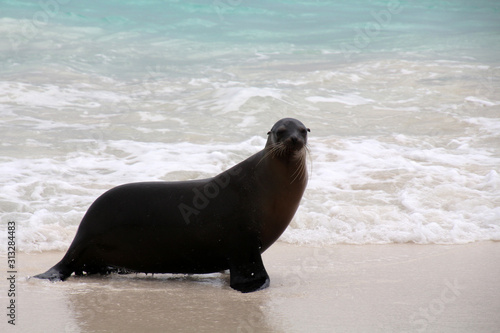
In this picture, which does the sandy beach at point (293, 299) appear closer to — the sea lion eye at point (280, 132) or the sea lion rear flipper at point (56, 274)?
the sea lion rear flipper at point (56, 274)

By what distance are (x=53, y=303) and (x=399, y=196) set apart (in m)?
4.48

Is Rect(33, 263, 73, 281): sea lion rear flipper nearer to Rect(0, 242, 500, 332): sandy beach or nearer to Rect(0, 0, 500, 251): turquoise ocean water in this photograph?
Rect(0, 242, 500, 332): sandy beach

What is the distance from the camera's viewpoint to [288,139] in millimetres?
4336

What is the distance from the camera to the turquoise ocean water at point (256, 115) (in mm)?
6801

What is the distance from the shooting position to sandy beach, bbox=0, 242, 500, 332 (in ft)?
11.4

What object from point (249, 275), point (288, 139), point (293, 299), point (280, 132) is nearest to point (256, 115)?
point (280, 132)

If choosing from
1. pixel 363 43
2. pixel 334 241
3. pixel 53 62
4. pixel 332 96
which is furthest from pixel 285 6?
pixel 334 241

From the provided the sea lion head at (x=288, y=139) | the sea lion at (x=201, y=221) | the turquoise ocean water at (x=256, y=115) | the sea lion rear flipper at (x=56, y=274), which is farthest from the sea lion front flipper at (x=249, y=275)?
the turquoise ocean water at (x=256, y=115)

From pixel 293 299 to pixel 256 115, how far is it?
28.4ft

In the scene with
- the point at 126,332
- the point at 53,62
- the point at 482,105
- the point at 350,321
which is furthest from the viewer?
the point at 53,62

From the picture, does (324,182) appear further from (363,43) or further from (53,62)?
(363,43)

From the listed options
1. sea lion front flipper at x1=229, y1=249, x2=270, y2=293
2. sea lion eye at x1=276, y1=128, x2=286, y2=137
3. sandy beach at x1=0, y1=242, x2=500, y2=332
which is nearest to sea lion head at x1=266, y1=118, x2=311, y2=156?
sea lion eye at x1=276, y1=128, x2=286, y2=137

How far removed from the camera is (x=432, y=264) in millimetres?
5000

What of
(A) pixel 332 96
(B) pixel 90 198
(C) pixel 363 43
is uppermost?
(C) pixel 363 43
